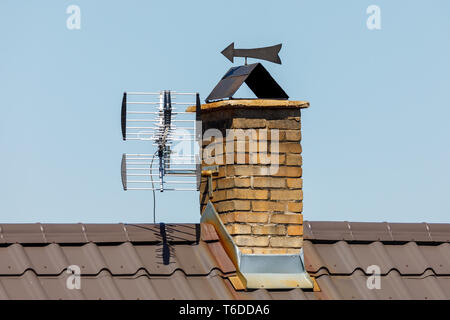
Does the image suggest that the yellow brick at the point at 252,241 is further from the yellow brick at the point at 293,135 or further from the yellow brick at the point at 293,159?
the yellow brick at the point at 293,135

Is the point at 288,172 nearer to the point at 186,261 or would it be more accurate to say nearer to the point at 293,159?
the point at 293,159

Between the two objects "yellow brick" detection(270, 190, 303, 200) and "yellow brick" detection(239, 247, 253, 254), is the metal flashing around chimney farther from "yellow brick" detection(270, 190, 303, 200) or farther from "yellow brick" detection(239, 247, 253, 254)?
"yellow brick" detection(270, 190, 303, 200)

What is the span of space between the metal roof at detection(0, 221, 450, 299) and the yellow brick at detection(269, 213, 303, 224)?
0.43 m

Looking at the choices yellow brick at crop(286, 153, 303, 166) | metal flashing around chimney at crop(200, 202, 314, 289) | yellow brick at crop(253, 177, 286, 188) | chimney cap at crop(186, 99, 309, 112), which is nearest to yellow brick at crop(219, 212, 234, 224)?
metal flashing around chimney at crop(200, 202, 314, 289)

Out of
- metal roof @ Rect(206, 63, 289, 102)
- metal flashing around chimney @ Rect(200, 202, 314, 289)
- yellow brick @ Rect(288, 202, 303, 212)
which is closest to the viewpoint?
metal flashing around chimney @ Rect(200, 202, 314, 289)

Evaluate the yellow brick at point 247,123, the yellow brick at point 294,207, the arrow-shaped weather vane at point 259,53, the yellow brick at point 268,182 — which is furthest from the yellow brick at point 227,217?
the arrow-shaped weather vane at point 259,53

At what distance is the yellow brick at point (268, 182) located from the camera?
1288cm

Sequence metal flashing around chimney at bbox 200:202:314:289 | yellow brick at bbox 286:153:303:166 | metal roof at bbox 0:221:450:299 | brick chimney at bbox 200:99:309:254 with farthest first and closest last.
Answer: yellow brick at bbox 286:153:303:166 < brick chimney at bbox 200:99:309:254 < metal flashing around chimney at bbox 200:202:314:289 < metal roof at bbox 0:221:450:299

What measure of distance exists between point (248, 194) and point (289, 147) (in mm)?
705

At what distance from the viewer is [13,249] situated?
12.2 meters

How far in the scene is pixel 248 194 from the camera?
1284 centimetres

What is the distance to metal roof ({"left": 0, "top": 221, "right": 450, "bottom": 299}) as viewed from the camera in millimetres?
12039

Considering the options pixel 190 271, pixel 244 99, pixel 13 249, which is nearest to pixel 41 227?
pixel 13 249

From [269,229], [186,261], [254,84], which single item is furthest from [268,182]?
[254,84]
